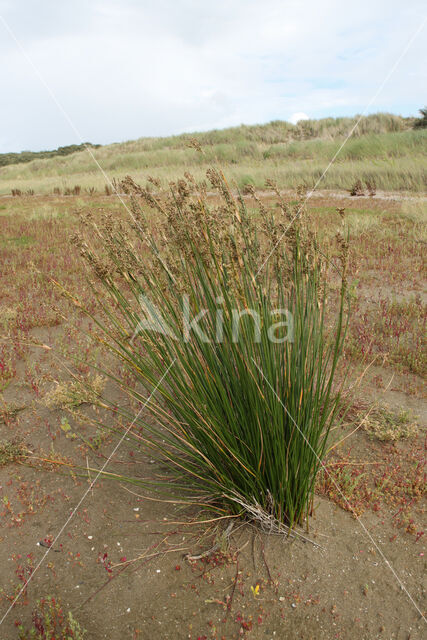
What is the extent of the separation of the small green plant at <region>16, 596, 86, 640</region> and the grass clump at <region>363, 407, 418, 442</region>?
206 centimetres

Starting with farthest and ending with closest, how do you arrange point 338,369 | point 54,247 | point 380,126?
point 380,126
point 54,247
point 338,369

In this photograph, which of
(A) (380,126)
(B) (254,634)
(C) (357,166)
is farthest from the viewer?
(A) (380,126)

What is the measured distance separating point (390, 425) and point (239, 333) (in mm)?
1786

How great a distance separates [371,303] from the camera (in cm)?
545

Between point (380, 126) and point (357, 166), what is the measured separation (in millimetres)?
11285

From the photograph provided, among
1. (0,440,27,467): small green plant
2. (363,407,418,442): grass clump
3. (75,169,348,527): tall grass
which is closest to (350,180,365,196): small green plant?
(363,407,418,442): grass clump

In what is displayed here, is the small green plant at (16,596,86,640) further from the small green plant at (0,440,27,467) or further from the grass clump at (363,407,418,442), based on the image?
the grass clump at (363,407,418,442)

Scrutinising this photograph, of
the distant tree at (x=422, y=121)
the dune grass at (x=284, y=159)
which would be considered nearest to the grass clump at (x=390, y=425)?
the dune grass at (x=284, y=159)

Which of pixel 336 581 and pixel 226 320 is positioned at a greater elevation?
pixel 226 320

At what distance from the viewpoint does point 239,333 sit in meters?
1.93

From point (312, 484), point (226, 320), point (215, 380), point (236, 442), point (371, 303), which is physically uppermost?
point (226, 320)

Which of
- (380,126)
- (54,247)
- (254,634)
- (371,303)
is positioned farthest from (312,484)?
(380,126)

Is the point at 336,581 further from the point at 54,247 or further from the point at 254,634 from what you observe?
the point at 54,247

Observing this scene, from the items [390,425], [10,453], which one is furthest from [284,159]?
[10,453]
